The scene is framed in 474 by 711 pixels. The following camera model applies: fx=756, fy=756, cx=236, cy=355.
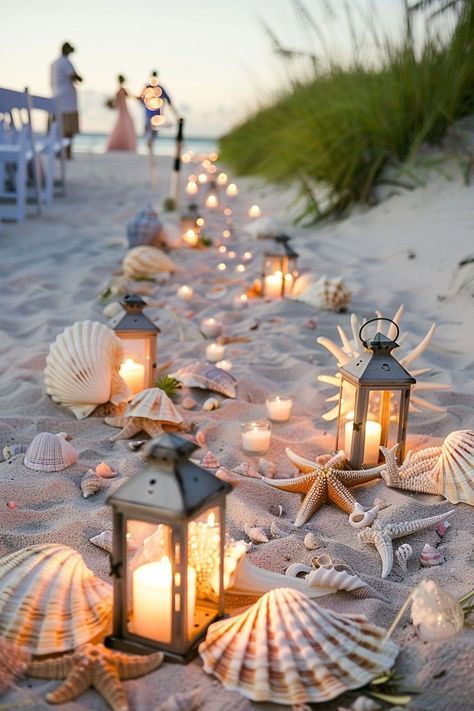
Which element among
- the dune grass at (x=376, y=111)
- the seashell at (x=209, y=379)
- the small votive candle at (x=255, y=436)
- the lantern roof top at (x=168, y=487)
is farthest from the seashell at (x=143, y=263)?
the lantern roof top at (x=168, y=487)

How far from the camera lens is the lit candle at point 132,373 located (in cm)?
339

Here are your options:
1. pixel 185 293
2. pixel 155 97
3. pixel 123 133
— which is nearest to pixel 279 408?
pixel 185 293

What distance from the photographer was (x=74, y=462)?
108 inches

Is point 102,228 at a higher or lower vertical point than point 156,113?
lower

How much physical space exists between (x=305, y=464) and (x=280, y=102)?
8.46 m

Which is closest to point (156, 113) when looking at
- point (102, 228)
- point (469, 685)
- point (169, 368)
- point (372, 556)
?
point (102, 228)

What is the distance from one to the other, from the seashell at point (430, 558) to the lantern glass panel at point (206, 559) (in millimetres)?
673

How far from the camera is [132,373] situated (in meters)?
3.40

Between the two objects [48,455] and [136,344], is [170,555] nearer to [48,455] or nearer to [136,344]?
[48,455]

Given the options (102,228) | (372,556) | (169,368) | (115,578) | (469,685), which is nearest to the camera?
(469,685)

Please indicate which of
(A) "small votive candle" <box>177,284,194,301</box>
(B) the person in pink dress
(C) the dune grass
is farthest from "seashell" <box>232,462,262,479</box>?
(B) the person in pink dress

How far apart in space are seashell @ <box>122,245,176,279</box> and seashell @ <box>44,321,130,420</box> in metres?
2.41

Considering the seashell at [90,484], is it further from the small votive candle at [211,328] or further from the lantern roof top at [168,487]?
the small votive candle at [211,328]

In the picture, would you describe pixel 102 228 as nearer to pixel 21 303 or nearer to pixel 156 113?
pixel 156 113
